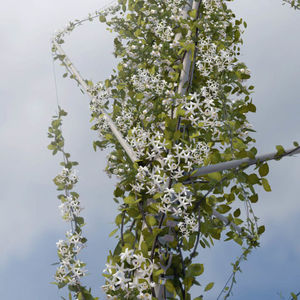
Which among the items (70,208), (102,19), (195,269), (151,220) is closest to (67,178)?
(70,208)

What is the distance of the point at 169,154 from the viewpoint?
7.18ft

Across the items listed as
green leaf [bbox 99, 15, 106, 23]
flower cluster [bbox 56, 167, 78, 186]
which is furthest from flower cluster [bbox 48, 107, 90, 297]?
green leaf [bbox 99, 15, 106, 23]

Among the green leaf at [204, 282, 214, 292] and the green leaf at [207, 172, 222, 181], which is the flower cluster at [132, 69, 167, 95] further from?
the green leaf at [204, 282, 214, 292]

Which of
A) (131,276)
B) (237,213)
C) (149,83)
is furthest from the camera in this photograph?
(149,83)

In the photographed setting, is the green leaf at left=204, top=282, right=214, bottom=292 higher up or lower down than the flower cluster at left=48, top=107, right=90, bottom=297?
lower down

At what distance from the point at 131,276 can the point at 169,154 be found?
74 cm

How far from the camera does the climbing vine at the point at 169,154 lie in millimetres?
1995

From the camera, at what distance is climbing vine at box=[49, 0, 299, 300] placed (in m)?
2.00

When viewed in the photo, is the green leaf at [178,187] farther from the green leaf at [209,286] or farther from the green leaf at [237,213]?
the green leaf at [237,213]

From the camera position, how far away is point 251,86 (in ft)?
10.2

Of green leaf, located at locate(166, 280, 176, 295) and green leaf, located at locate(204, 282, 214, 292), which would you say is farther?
green leaf, located at locate(204, 282, 214, 292)

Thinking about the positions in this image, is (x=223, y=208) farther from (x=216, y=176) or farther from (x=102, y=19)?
(x=102, y=19)

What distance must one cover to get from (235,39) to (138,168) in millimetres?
1811

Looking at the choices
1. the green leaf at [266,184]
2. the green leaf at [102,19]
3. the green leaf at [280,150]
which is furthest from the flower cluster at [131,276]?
the green leaf at [102,19]
